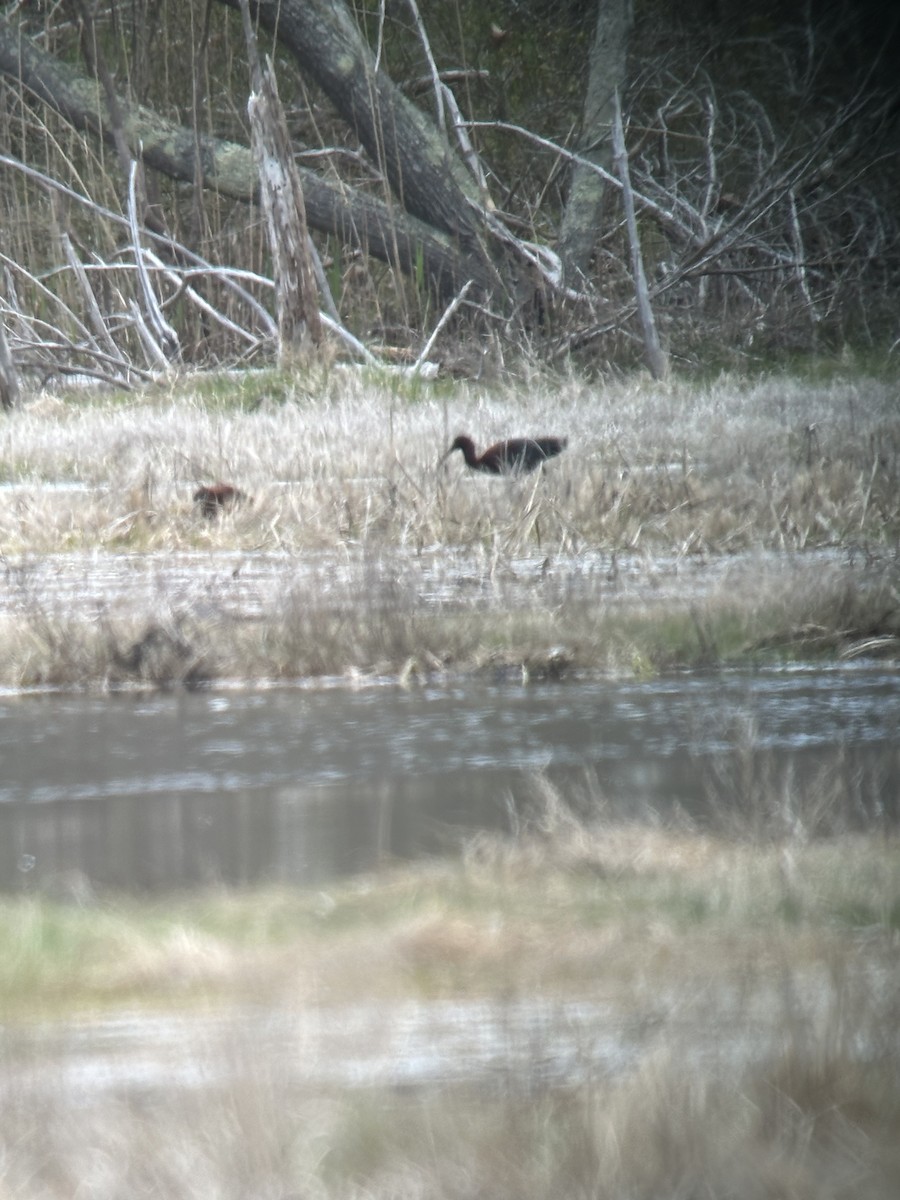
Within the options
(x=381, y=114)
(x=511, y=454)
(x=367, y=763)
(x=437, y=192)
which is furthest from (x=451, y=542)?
(x=381, y=114)

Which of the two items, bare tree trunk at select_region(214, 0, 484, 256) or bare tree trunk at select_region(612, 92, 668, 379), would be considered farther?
bare tree trunk at select_region(214, 0, 484, 256)

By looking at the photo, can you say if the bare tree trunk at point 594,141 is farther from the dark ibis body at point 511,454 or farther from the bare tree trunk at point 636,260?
the dark ibis body at point 511,454

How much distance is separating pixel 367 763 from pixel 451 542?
203cm

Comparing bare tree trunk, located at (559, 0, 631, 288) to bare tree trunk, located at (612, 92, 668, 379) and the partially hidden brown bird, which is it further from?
the partially hidden brown bird

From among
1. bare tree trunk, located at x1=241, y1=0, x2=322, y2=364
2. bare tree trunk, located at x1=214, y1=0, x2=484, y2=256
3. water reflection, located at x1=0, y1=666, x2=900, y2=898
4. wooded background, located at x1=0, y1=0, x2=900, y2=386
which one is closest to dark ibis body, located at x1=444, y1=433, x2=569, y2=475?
water reflection, located at x1=0, y1=666, x2=900, y2=898

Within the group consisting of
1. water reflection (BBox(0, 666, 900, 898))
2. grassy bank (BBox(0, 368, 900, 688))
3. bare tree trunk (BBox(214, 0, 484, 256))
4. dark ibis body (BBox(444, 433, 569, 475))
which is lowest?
water reflection (BBox(0, 666, 900, 898))

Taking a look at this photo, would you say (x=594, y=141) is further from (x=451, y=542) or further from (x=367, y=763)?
(x=367, y=763)

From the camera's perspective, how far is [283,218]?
10.9 meters

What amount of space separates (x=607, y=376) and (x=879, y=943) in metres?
8.78

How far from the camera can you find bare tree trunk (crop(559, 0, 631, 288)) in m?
11.5

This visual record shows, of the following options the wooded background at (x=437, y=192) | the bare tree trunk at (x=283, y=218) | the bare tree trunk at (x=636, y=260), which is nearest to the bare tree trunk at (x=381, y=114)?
the wooded background at (x=437, y=192)

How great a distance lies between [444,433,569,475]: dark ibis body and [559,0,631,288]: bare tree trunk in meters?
5.76

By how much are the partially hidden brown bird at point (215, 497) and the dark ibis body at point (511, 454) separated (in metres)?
0.78

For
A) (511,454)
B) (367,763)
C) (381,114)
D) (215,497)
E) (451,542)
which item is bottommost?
(367,763)
